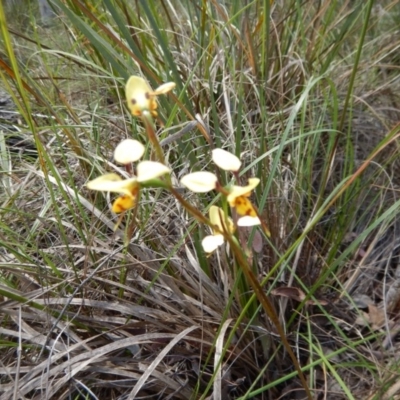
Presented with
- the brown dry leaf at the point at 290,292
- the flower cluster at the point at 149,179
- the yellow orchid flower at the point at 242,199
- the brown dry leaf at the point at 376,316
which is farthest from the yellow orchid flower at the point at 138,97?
the brown dry leaf at the point at 376,316

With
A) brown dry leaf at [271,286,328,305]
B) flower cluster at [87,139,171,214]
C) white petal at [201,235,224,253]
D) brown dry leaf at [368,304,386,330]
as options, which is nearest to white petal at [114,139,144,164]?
flower cluster at [87,139,171,214]

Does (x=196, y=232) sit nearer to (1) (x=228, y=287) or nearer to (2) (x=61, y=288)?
(1) (x=228, y=287)

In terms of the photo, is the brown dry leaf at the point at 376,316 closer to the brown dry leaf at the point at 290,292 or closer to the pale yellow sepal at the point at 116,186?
the brown dry leaf at the point at 290,292

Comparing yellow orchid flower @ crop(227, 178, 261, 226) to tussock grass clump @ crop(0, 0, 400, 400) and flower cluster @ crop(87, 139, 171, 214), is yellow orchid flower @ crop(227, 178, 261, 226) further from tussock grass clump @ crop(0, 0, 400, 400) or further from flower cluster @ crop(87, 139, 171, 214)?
tussock grass clump @ crop(0, 0, 400, 400)

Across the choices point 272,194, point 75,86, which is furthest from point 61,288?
point 75,86

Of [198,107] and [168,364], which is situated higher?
[198,107]

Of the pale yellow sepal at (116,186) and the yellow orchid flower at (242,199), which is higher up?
the pale yellow sepal at (116,186)

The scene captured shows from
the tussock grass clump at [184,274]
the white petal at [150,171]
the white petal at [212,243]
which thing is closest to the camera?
the white petal at [150,171]

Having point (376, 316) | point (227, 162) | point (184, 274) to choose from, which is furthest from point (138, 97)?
point (376, 316)

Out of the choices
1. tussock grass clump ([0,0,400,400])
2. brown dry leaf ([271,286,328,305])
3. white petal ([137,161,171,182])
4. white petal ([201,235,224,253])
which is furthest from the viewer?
brown dry leaf ([271,286,328,305])

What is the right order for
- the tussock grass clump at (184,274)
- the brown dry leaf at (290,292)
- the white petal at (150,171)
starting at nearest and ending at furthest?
1. the white petal at (150,171)
2. the tussock grass clump at (184,274)
3. the brown dry leaf at (290,292)

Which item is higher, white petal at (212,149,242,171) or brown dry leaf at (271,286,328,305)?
white petal at (212,149,242,171)
